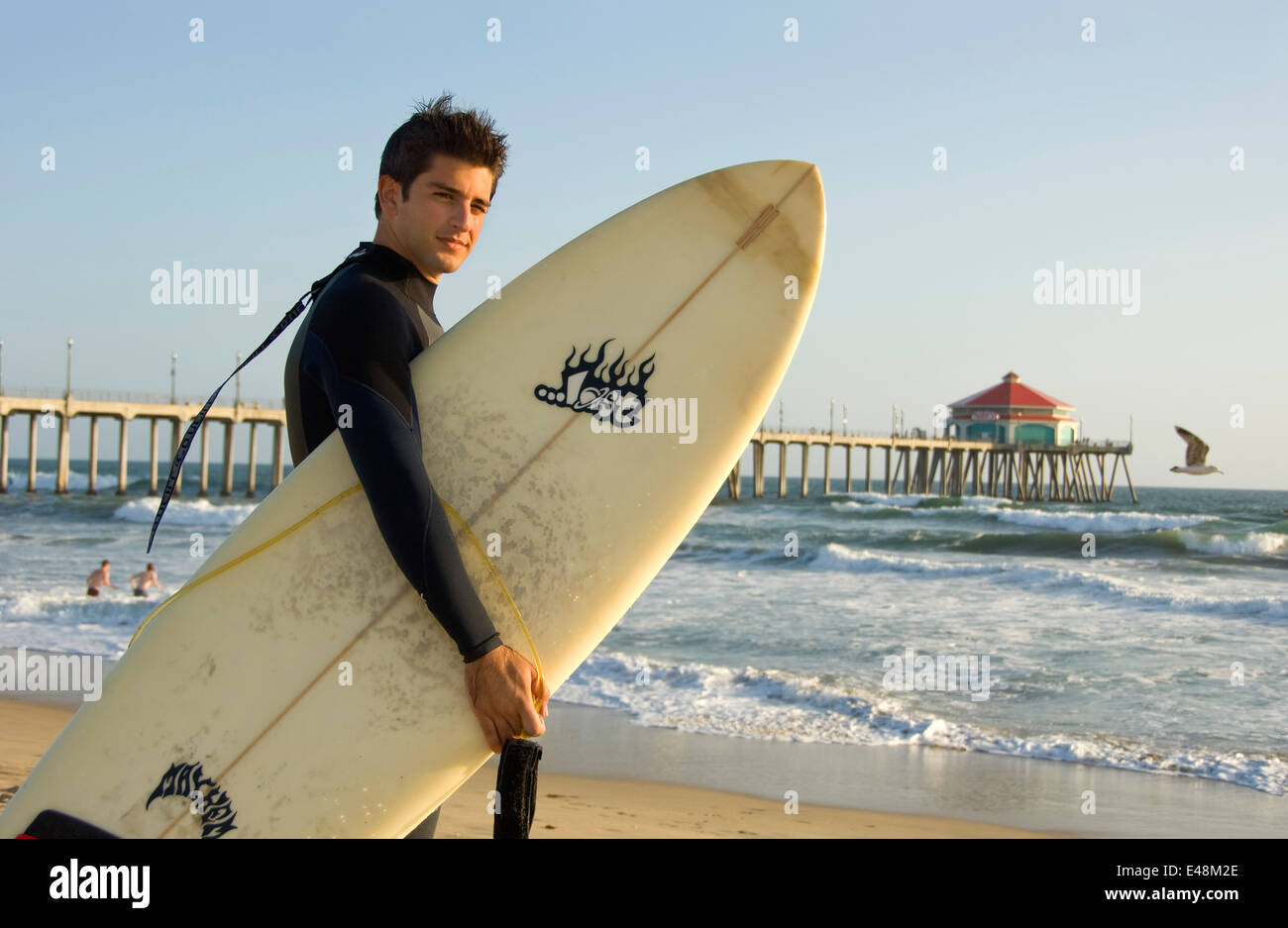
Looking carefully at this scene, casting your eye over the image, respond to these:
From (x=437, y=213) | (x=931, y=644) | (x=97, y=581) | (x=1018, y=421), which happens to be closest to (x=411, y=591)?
(x=437, y=213)

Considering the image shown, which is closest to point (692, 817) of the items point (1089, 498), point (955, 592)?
point (955, 592)

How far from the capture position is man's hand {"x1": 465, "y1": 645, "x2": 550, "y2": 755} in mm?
1354

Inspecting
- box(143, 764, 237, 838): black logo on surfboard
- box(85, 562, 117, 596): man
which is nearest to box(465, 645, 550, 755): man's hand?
box(143, 764, 237, 838): black logo on surfboard

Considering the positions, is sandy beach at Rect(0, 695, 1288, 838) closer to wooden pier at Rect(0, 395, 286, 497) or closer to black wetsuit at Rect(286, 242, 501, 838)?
black wetsuit at Rect(286, 242, 501, 838)

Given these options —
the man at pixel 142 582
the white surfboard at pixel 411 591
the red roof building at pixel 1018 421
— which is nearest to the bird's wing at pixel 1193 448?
the man at pixel 142 582

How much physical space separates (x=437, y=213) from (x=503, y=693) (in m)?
0.72

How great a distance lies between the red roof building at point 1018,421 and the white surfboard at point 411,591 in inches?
2012

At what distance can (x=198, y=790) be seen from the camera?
156cm

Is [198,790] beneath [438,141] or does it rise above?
beneath

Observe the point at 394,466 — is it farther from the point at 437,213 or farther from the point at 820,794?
the point at 820,794

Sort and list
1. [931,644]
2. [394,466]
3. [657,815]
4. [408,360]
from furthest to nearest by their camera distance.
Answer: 1. [931,644]
2. [657,815]
3. [408,360]
4. [394,466]
